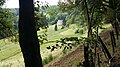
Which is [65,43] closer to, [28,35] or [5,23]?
[28,35]

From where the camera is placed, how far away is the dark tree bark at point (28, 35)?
672 centimetres

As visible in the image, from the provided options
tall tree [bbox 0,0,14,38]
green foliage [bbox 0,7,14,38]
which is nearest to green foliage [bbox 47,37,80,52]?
tall tree [bbox 0,0,14,38]

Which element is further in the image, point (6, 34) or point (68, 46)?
point (6, 34)

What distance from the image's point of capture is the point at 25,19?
676 cm

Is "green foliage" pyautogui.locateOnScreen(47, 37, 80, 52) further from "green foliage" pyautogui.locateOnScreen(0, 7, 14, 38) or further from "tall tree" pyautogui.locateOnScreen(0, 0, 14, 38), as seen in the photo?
"green foliage" pyautogui.locateOnScreen(0, 7, 14, 38)

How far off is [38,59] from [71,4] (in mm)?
10713

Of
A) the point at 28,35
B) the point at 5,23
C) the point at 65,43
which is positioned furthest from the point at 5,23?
the point at 65,43

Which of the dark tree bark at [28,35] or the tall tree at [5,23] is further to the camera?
the tall tree at [5,23]

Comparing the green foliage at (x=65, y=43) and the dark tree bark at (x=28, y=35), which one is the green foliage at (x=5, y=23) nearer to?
the dark tree bark at (x=28, y=35)

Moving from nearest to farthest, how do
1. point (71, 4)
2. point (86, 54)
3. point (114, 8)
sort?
point (86, 54)
point (114, 8)
point (71, 4)

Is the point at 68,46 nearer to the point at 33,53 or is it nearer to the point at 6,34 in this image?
the point at 33,53

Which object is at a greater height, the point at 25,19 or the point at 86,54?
the point at 25,19

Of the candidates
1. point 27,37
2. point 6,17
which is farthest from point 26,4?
point 6,17

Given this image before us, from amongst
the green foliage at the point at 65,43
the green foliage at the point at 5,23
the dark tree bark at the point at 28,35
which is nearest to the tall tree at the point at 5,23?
the green foliage at the point at 5,23
